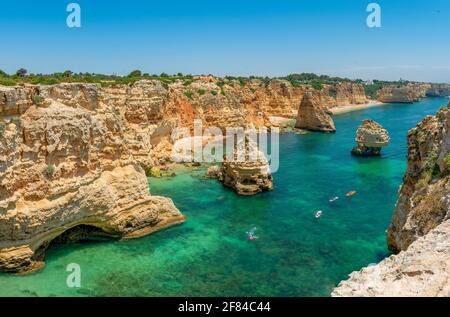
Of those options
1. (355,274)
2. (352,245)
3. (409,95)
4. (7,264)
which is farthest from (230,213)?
(409,95)

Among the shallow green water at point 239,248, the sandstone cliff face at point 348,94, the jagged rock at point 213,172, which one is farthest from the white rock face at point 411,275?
the sandstone cliff face at point 348,94

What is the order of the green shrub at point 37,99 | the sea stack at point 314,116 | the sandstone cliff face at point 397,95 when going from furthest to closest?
the sandstone cliff face at point 397,95, the sea stack at point 314,116, the green shrub at point 37,99

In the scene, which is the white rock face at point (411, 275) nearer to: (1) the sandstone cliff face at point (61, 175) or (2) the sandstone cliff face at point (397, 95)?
(1) the sandstone cliff face at point (61, 175)

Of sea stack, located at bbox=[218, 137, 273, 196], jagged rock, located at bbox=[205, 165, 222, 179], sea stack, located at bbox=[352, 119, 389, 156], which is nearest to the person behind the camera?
sea stack, located at bbox=[218, 137, 273, 196]

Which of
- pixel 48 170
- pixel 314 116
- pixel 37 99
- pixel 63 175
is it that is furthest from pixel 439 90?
pixel 48 170

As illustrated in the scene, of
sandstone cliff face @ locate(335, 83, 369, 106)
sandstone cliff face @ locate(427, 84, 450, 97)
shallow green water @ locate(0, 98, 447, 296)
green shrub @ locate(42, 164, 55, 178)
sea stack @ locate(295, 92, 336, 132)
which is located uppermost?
sandstone cliff face @ locate(427, 84, 450, 97)

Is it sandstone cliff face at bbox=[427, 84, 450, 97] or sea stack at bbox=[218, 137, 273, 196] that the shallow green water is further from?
sandstone cliff face at bbox=[427, 84, 450, 97]

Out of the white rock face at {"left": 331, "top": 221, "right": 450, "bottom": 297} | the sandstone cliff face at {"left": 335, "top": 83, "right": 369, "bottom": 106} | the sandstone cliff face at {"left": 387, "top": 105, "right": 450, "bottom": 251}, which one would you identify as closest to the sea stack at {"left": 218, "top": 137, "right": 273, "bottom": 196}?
the sandstone cliff face at {"left": 387, "top": 105, "right": 450, "bottom": 251}
